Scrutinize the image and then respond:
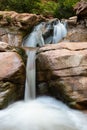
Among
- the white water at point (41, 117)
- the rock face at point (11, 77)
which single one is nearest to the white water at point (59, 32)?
the rock face at point (11, 77)

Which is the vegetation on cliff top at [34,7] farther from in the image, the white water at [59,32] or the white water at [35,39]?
the white water at [35,39]

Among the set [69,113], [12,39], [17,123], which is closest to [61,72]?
[69,113]

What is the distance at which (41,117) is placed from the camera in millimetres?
7113

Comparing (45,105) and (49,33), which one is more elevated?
(49,33)

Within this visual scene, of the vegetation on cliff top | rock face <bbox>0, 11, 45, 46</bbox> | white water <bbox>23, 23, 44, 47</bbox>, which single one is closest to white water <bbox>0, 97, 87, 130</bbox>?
white water <bbox>23, 23, 44, 47</bbox>

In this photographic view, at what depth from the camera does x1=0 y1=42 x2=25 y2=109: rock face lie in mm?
7703

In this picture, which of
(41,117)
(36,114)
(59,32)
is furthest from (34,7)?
(41,117)

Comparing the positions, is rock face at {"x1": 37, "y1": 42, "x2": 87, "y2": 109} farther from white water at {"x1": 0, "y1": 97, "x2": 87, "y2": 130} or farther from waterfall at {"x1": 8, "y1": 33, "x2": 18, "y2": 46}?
waterfall at {"x1": 8, "y1": 33, "x2": 18, "y2": 46}

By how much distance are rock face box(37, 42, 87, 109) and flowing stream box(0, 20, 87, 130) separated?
24 cm

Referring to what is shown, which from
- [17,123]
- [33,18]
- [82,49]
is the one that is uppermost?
[33,18]

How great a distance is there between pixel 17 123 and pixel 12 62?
2037mm

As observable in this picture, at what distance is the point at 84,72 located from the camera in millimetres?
7938

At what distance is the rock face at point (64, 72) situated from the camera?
7.80 m

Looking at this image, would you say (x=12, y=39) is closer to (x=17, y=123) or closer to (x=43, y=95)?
(x=43, y=95)
